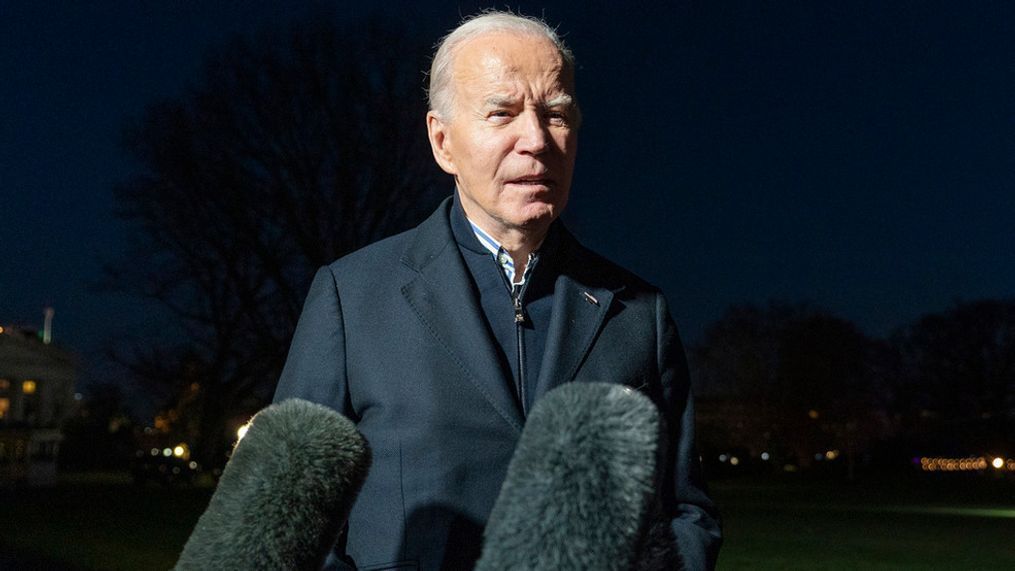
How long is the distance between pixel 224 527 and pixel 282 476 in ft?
0.22

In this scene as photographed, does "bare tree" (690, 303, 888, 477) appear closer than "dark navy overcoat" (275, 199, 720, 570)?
No

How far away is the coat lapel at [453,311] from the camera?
214 centimetres

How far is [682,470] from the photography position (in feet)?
7.48

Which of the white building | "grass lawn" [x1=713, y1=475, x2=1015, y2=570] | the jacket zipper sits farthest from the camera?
the white building

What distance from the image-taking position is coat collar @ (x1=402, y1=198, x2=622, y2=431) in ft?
7.04

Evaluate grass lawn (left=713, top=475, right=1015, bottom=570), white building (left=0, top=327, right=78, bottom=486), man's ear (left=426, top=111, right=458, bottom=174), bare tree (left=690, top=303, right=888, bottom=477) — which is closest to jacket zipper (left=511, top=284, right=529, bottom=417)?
man's ear (left=426, top=111, right=458, bottom=174)

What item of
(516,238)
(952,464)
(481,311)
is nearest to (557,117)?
(516,238)

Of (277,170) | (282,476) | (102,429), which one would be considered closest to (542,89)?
(282,476)

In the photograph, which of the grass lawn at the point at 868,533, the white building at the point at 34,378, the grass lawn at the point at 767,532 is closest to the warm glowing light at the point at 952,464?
the grass lawn at the point at 868,533

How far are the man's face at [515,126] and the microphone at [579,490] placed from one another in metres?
1.17

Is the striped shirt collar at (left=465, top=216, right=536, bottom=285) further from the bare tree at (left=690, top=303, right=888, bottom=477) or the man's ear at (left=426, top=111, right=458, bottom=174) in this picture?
the bare tree at (left=690, top=303, right=888, bottom=477)

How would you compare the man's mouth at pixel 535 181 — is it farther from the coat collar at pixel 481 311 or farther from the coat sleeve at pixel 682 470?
the coat sleeve at pixel 682 470

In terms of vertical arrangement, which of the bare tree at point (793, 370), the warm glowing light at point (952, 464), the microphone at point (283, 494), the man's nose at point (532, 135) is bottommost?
the microphone at point (283, 494)

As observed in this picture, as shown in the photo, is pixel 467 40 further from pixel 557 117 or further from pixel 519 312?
pixel 519 312
